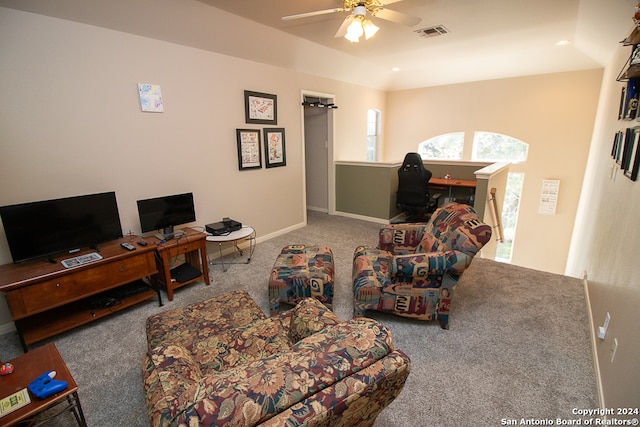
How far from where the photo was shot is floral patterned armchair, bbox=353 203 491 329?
7.01 feet

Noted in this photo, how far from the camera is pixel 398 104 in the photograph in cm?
684

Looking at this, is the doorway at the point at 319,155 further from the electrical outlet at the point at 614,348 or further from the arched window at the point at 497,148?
the electrical outlet at the point at 614,348

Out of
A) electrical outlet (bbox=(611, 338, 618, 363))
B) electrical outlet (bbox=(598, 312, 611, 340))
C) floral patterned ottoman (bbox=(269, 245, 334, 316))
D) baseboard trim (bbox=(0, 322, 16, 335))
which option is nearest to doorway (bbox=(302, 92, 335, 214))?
floral patterned ottoman (bbox=(269, 245, 334, 316))

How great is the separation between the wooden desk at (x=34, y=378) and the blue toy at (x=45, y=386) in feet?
0.06

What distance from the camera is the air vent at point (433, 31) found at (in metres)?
3.59

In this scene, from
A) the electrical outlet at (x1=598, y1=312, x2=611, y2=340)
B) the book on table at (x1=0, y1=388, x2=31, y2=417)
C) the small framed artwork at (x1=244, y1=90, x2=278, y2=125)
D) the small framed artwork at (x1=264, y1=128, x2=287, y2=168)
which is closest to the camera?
the book on table at (x1=0, y1=388, x2=31, y2=417)

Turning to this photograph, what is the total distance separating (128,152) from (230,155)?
45.2 inches

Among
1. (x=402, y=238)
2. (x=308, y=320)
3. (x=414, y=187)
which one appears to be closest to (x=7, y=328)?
(x=308, y=320)

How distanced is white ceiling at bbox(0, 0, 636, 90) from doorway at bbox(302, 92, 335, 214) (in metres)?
0.74

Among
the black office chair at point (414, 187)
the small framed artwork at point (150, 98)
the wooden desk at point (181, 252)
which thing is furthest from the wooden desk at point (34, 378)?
the black office chair at point (414, 187)

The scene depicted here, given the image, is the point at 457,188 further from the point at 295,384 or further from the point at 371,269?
the point at 295,384

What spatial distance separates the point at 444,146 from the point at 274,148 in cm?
424

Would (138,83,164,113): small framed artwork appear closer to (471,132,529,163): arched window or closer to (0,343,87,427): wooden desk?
(0,343,87,427): wooden desk

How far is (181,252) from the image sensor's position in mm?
2812
